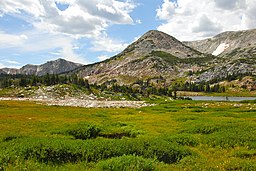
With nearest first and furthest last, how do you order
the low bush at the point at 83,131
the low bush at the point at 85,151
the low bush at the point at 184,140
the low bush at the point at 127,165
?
1. the low bush at the point at 127,165
2. the low bush at the point at 85,151
3. the low bush at the point at 184,140
4. the low bush at the point at 83,131

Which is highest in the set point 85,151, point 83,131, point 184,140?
point 85,151

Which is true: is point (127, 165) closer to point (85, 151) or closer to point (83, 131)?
point (85, 151)

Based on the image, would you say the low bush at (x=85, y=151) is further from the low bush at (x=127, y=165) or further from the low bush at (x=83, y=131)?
the low bush at (x=83, y=131)

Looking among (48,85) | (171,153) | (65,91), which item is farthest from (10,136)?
(48,85)

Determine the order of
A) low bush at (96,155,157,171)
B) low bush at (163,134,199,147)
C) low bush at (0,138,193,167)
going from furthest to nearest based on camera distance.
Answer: low bush at (163,134,199,147) < low bush at (0,138,193,167) < low bush at (96,155,157,171)

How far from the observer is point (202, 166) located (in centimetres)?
1677

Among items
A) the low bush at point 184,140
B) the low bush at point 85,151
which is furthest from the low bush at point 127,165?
the low bush at point 184,140

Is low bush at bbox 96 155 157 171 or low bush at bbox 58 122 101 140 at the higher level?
low bush at bbox 96 155 157 171

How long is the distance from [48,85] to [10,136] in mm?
146883

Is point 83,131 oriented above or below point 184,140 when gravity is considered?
above

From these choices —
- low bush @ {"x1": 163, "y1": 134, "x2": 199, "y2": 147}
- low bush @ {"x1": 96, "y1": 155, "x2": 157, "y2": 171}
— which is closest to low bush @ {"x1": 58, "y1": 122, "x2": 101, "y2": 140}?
low bush @ {"x1": 163, "y1": 134, "x2": 199, "y2": 147}

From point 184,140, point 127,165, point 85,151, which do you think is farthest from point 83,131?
point 127,165

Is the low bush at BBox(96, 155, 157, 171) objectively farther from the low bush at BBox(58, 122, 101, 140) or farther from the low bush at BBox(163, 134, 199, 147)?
the low bush at BBox(58, 122, 101, 140)

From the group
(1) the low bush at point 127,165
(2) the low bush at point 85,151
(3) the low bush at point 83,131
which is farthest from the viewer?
(3) the low bush at point 83,131
